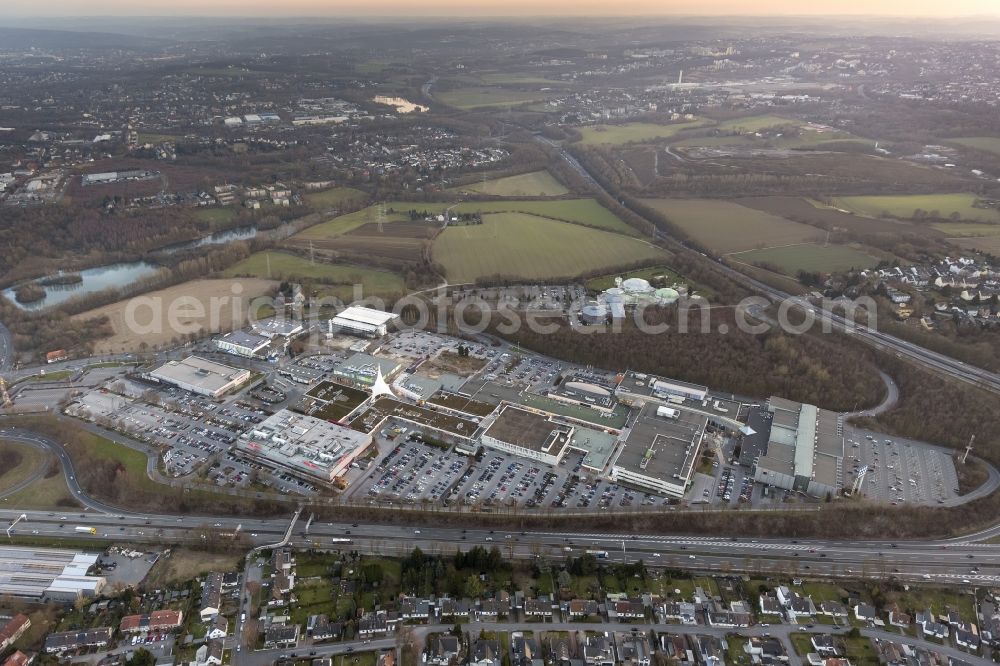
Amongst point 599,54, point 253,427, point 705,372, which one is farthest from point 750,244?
point 599,54

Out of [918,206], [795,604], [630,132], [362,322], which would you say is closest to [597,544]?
[795,604]

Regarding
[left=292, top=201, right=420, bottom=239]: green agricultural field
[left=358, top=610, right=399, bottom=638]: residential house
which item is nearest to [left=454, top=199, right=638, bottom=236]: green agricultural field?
[left=292, top=201, right=420, bottom=239]: green agricultural field

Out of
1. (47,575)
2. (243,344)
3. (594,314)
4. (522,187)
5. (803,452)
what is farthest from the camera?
(522,187)

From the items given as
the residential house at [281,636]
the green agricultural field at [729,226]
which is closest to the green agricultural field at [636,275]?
the green agricultural field at [729,226]

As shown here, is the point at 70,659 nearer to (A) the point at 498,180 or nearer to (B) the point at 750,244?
(B) the point at 750,244

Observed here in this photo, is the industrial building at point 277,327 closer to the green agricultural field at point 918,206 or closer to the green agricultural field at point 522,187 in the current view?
the green agricultural field at point 522,187

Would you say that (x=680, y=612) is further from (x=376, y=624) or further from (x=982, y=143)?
(x=982, y=143)
